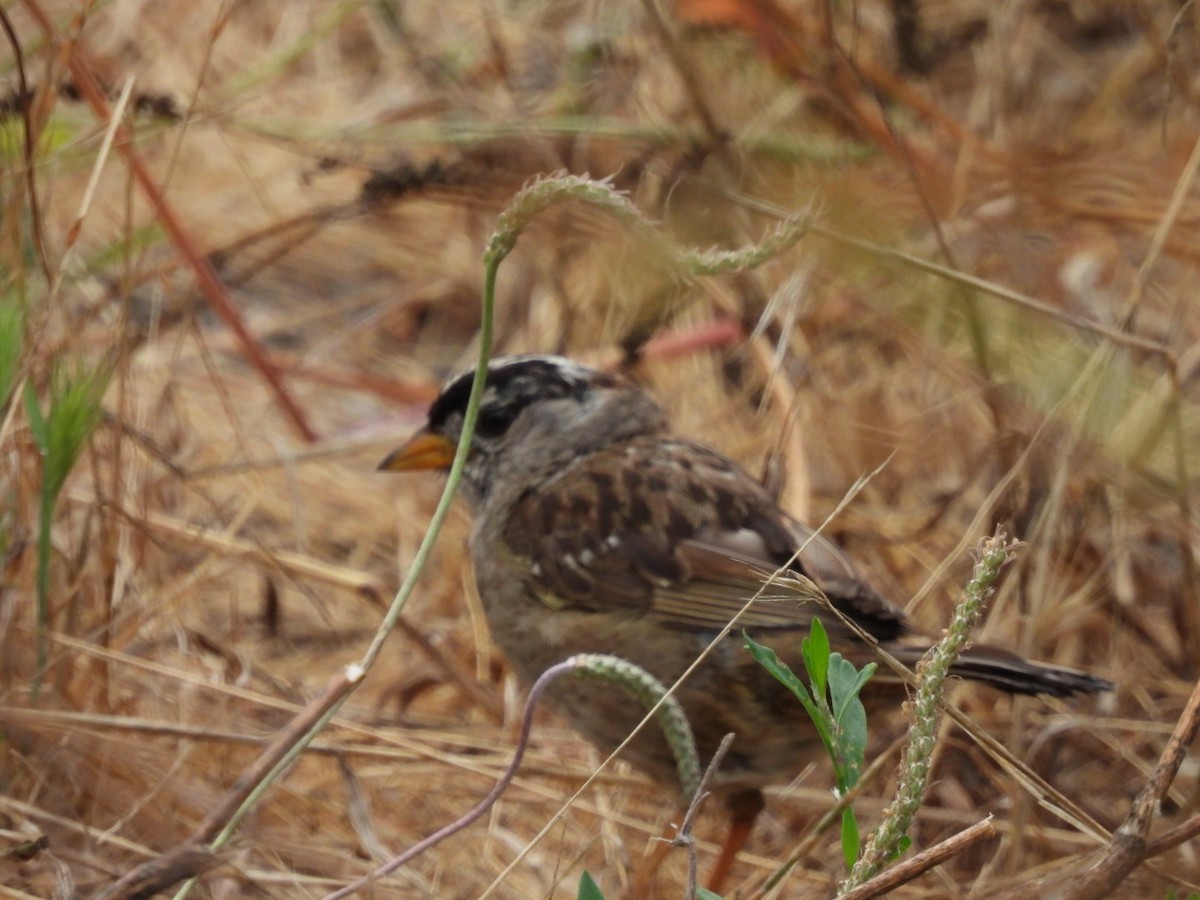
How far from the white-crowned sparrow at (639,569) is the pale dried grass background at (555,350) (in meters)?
0.22

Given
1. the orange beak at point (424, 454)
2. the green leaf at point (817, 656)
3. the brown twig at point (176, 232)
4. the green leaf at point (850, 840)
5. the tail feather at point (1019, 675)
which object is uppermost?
the brown twig at point (176, 232)

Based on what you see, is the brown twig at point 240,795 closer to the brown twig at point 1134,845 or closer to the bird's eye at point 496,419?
the brown twig at point 1134,845

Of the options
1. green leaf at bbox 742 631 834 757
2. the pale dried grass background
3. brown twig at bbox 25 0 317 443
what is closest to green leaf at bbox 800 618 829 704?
green leaf at bbox 742 631 834 757

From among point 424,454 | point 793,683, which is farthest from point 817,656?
point 424,454

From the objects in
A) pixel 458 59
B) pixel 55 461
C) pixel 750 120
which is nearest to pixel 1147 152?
pixel 750 120

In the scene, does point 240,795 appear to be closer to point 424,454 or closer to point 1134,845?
point 1134,845

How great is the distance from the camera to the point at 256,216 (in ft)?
18.1

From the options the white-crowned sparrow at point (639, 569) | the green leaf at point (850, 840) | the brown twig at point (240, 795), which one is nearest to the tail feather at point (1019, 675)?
the white-crowned sparrow at point (639, 569)

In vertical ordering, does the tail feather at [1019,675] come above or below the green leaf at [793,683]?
below

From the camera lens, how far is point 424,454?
360 cm

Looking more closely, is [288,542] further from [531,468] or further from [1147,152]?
[1147,152]

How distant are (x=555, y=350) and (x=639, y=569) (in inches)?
64.2

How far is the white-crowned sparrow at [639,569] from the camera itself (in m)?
2.97

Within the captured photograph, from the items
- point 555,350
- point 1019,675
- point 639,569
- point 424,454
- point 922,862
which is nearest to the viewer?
point 922,862
